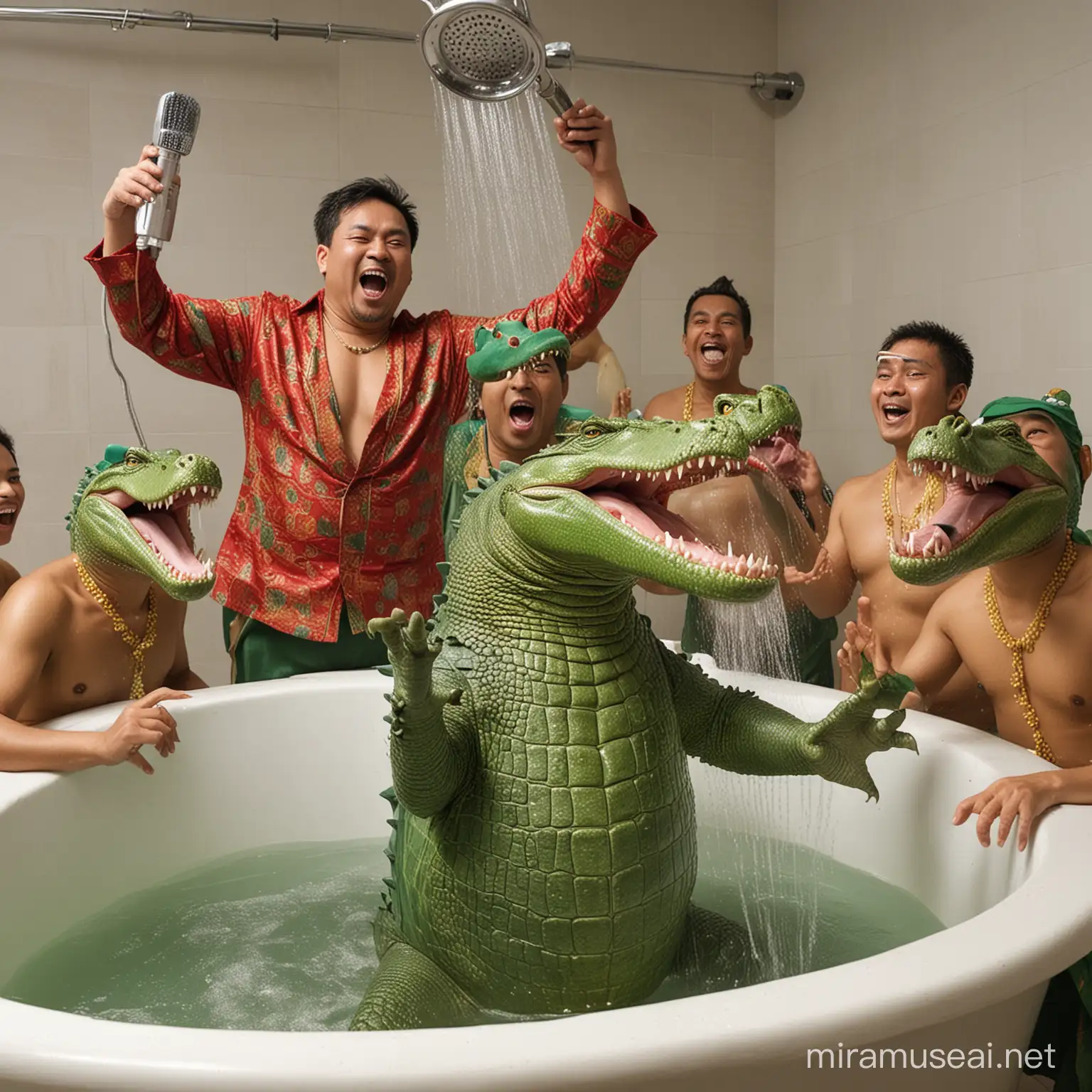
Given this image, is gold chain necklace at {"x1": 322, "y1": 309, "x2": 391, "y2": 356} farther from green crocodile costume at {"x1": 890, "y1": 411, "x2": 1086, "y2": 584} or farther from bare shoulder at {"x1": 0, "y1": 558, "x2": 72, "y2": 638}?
green crocodile costume at {"x1": 890, "y1": 411, "x2": 1086, "y2": 584}

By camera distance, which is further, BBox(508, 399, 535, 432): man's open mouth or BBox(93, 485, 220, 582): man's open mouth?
BBox(508, 399, 535, 432): man's open mouth

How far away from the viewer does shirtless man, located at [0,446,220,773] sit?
1600 millimetres

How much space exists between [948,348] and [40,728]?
1978 millimetres

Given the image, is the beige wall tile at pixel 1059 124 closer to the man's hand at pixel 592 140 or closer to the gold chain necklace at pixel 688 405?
the gold chain necklace at pixel 688 405

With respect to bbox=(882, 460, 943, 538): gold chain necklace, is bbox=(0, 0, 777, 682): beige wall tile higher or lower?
higher

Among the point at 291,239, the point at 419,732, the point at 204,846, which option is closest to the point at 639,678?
the point at 419,732

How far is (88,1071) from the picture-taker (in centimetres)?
79

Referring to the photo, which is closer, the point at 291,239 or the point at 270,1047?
the point at 270,1047

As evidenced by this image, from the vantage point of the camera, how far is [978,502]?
1.42 metres

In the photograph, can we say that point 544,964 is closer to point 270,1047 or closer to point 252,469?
point 270,1047

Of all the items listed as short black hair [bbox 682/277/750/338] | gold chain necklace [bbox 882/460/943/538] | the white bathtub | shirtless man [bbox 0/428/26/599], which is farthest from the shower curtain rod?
the white bathtub

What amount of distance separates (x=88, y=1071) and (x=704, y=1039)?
1.39 ft

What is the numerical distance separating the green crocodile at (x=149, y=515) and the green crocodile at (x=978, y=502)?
0.91m

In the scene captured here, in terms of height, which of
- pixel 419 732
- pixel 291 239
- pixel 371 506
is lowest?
pixel 419 732
